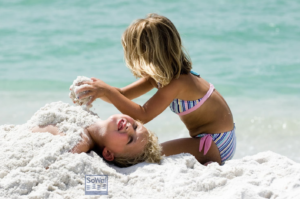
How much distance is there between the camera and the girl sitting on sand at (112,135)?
104 inches

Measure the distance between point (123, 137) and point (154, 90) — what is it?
434 centimetres

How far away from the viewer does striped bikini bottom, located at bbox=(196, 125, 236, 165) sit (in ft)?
10.2

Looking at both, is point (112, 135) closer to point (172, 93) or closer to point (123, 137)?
point (123, 137)

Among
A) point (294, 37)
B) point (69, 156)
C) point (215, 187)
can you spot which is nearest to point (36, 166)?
point (69, 156)

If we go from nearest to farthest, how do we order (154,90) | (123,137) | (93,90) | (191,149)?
1. (123,137)
2. (93,90)
3. (191,149)
4. (154,90)

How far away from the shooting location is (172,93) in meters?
3.01

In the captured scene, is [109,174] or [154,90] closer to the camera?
[109,174]

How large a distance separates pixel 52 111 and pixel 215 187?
48.2 inches

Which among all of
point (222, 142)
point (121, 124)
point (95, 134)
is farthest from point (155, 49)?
point (222, 142)

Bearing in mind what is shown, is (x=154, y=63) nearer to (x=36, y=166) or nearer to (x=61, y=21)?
(x=36, y=166)

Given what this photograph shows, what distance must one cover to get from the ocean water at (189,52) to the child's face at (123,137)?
200cm

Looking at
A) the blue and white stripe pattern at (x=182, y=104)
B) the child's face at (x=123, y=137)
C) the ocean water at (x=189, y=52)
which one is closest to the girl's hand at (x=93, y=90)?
the child's face at (x=123, y=137)

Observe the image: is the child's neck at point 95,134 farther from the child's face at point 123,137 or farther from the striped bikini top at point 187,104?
the striped bikini top at point 187,104

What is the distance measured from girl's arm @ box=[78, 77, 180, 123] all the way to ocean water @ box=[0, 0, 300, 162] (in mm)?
1707
